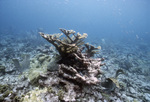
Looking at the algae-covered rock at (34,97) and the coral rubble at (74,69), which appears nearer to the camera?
the algae-covered rock at (34,97)

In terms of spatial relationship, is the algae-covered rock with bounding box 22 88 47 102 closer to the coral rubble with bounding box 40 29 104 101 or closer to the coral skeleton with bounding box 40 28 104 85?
the coral rubble with bounding box 40 29 104 101

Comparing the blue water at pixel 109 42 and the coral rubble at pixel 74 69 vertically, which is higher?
the blue water at pixel 109 42

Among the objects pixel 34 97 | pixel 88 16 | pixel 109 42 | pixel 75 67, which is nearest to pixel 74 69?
pixel 75 67

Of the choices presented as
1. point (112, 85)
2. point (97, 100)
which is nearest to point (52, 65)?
point (97, 100)

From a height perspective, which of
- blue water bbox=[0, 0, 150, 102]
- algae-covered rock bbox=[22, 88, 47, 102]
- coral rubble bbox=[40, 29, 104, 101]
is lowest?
algae-covered rock bbox=[22, 88, 47, 102]

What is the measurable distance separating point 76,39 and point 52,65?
151 cm

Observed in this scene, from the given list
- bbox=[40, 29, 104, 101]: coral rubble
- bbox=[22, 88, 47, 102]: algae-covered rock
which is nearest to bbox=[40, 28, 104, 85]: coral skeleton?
bbox=[40, 29, 104, 101]: coral rubble

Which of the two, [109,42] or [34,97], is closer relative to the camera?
[34,97]

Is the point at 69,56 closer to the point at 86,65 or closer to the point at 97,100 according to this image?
the point at 86,65

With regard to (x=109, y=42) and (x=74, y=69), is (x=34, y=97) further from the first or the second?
(x=109, y=42)

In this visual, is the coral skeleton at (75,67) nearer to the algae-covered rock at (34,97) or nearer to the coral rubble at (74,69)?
the coral rubble at (74,69)

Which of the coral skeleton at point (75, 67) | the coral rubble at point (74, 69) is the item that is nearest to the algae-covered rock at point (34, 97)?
the coral rubble at point (74, 69)

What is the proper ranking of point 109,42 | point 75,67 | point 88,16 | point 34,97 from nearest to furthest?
point 34,97 < point 75,67 < point 109,42 < point 88,16

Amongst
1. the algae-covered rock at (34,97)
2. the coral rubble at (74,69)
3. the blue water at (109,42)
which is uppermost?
the blue water at (109,42)
